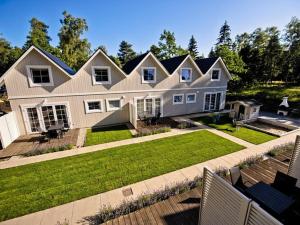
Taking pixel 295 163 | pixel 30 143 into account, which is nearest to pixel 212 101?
pixel 295 163

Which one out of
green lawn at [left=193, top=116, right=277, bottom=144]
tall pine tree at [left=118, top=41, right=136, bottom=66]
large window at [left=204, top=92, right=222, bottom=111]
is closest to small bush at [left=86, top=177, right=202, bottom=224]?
green lawn at [left=193, top=116, right=277, bottom=144]

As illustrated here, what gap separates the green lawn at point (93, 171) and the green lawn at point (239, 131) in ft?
5.98

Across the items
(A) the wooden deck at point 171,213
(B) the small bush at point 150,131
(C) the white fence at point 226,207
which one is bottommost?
(B) the small bush at point 150,131

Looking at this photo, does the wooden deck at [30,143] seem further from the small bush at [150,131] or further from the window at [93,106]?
the small bush at [150,131]

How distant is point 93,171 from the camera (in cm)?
772

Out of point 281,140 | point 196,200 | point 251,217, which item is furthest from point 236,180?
point 281,140

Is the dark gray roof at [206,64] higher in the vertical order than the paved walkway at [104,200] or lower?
higher

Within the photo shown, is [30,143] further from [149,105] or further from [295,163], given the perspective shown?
[295,163]

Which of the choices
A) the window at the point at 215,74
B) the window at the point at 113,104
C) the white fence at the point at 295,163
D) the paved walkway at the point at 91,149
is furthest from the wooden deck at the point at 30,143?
the window at the point at 215,74

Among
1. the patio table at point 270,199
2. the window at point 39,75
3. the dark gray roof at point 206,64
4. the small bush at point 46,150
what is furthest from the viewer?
the dark gray roof at point 206,64

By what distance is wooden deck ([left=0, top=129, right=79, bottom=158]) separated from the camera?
968 cm

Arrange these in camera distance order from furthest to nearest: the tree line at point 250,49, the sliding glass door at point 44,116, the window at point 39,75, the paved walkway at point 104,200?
the tree line at point 250,49
the sliding glass door at point 44,116
the window at point 39,75
the paved walkway at point 104,200

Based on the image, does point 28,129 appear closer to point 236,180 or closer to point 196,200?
point 196,200

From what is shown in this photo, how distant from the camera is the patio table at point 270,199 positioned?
155 inches
